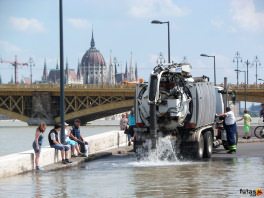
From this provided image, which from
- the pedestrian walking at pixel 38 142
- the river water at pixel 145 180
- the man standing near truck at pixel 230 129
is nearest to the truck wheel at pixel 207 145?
the river water at pixel 145 180

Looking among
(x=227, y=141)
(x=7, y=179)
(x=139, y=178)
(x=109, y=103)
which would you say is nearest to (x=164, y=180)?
(x=139, y=178)

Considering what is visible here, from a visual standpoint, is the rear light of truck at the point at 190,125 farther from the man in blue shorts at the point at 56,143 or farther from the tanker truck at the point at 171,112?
the man in blue shorts at the point at 56,143

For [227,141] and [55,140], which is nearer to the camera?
[55,140]

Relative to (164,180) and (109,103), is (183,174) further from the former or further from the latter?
(109,103)

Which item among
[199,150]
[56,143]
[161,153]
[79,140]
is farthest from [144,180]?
[79,140]

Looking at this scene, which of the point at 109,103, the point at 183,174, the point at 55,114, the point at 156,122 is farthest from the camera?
the point at 55,114

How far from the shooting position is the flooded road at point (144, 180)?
16.7 m

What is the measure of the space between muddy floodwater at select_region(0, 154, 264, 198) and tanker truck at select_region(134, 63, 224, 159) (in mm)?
806

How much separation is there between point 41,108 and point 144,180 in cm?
8755

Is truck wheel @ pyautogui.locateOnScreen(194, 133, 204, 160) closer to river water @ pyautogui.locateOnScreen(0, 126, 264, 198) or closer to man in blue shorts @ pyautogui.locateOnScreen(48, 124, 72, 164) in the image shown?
river water @ pyautogui.locateOnScreen(0, 126, 264, 198)

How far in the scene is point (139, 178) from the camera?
19.8 meters

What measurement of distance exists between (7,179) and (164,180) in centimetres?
368

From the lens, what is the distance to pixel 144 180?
1927 cm

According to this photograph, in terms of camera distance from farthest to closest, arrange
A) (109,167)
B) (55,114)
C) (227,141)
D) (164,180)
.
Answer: (55,114) < (227,141) < (109,167) < (164,180)
